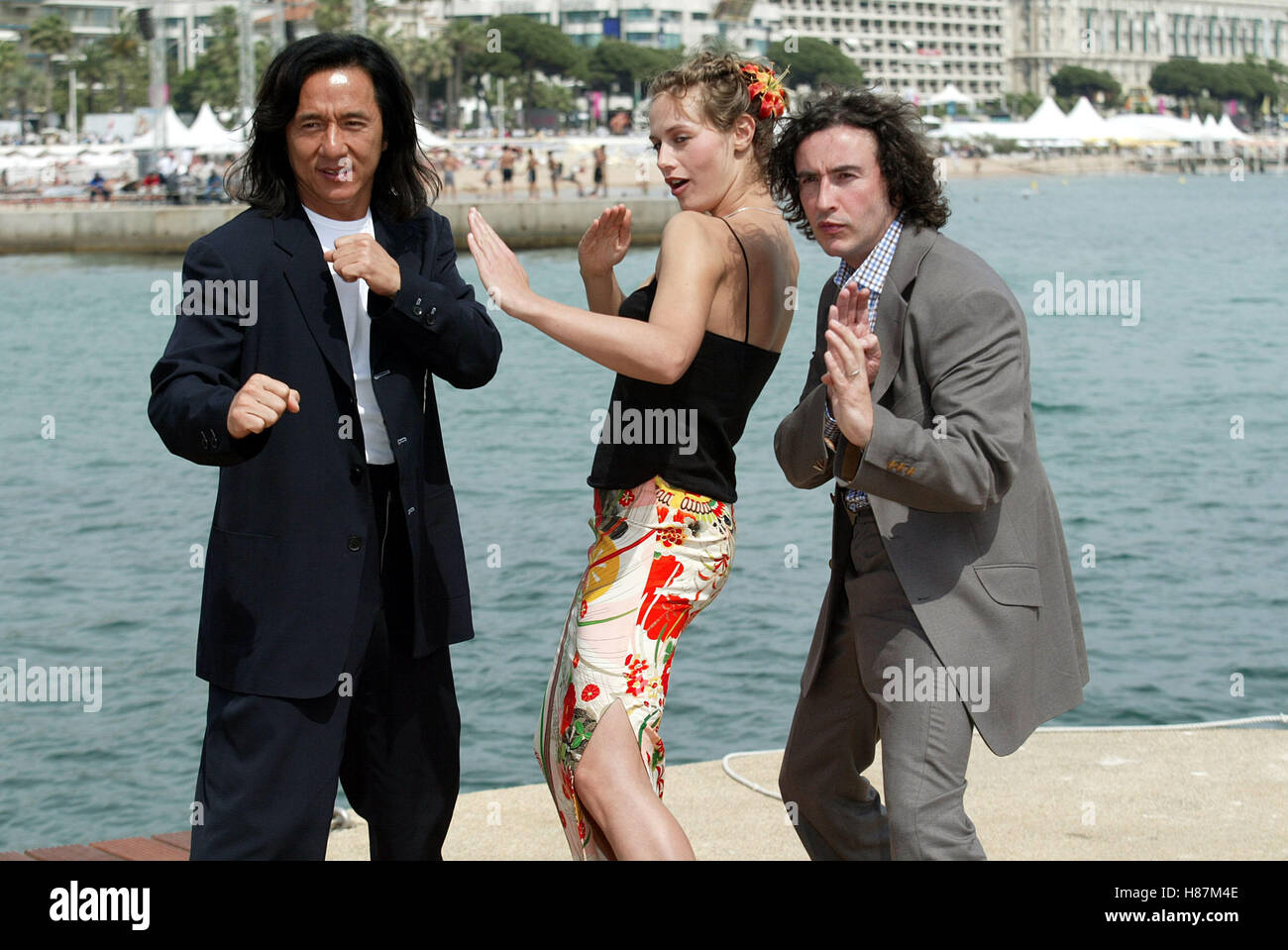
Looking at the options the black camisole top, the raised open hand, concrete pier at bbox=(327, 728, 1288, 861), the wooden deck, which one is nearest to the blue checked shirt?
the black camisole top

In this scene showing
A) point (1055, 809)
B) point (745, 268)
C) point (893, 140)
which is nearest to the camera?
point (893, 140)

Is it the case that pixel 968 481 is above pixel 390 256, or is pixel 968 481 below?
below

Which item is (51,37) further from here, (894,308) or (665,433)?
(894,308)

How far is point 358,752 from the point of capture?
3.26 meters

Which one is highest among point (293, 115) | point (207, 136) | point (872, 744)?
point (293, 115)

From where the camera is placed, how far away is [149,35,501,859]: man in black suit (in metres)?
2.97

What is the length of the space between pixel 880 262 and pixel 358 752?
1.43 m

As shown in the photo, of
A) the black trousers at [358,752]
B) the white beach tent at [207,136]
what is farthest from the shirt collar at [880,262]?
the white beach tent at [207,136]

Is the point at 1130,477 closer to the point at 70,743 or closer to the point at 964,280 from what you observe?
the point at 70,743

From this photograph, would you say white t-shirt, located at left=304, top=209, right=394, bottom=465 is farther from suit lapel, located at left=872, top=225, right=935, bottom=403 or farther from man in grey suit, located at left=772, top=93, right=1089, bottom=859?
suit lapel, located at left=872, top=225, right=935, bottom=403

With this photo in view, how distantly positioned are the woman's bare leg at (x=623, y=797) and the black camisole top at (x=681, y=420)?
469 mm

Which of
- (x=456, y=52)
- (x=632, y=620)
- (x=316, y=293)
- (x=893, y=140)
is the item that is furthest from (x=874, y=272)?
(x=456, y=52)

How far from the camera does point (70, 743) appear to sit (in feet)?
30.0
